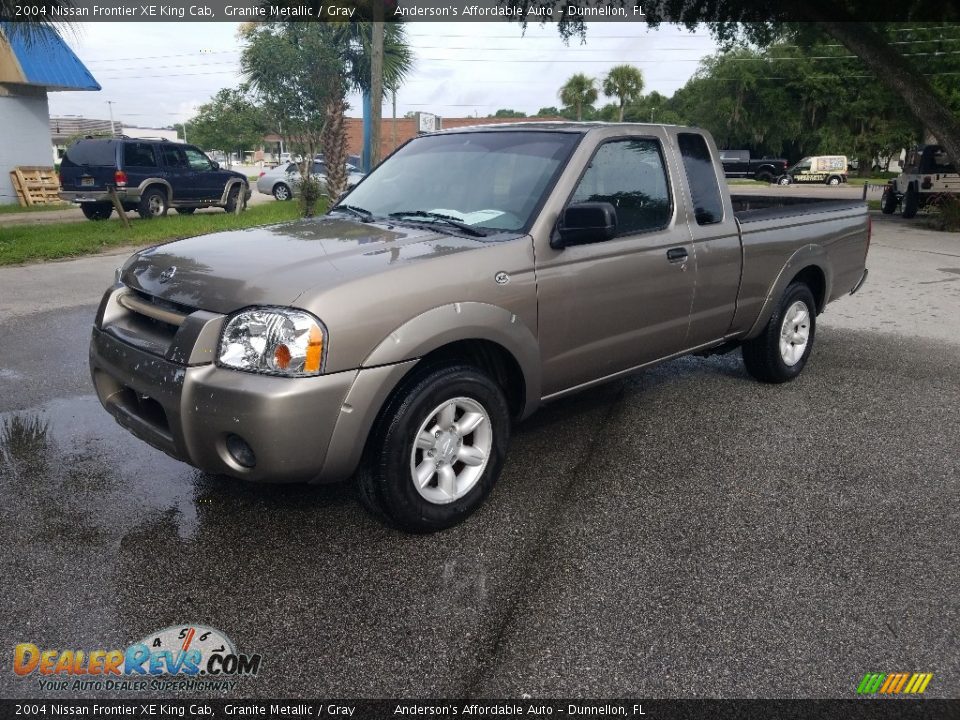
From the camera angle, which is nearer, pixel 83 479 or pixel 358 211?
pixel 83 479

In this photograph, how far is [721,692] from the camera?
2.40 meters

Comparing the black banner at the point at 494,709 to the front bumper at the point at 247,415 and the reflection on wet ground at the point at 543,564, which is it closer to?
the reflection on wet ground at the point at 543,564

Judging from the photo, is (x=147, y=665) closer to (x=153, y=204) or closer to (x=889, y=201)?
(x=153, y=204)

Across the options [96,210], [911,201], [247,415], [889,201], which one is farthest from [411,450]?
[889,201]

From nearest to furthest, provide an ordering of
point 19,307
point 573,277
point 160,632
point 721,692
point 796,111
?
point 721,692 < point 160,632 < point 573,277 < point 19,307 < point 796,111

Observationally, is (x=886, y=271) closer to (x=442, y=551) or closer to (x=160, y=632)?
(x=442, y=551)

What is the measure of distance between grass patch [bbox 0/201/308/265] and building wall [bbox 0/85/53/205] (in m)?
7.47

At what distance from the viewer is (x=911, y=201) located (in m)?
20.4

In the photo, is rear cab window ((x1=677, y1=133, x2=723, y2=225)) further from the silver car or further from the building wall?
the silver car

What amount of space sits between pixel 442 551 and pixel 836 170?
4808cm

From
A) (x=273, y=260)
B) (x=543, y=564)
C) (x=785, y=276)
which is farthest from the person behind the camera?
(x=785, y=276)

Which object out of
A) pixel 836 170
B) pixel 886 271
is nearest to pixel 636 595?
pixel 886 271

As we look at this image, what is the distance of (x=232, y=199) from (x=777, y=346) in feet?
60.2

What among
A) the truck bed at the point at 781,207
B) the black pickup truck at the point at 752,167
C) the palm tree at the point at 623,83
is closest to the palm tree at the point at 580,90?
the palm tree at the point at 623,83
